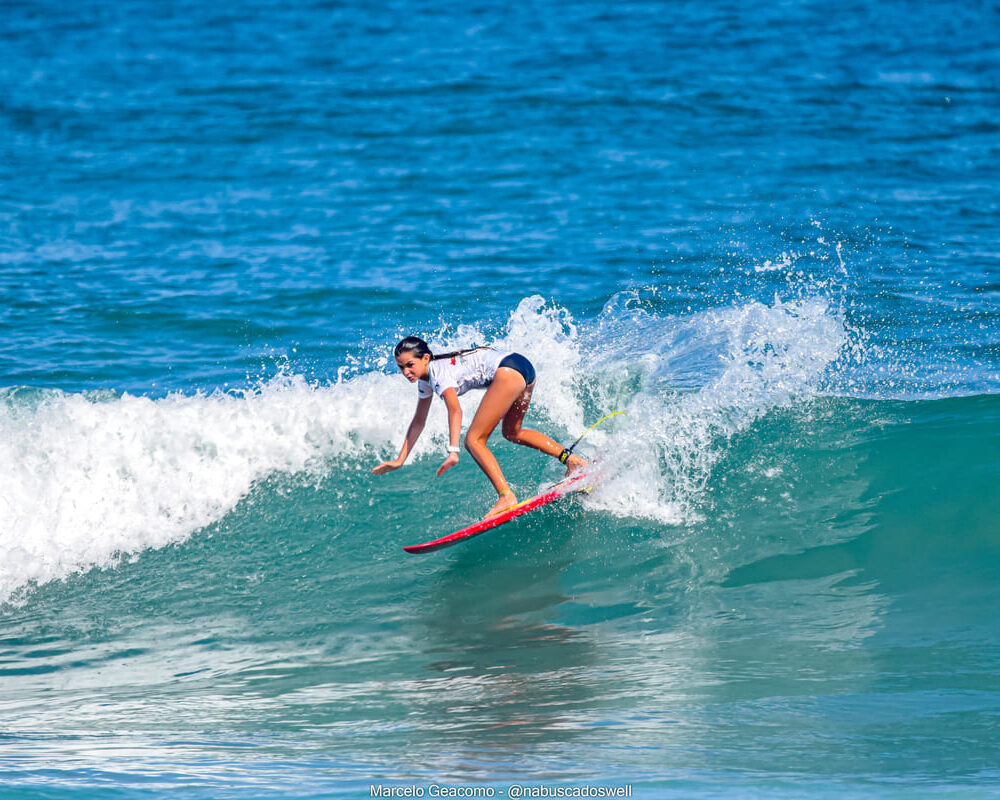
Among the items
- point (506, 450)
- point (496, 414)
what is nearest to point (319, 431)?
point (506, 450)

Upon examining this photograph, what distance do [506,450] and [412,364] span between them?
2697mm

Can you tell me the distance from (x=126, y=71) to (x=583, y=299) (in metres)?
17.4

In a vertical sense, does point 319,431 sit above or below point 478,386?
below

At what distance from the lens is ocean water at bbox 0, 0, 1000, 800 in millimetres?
5461

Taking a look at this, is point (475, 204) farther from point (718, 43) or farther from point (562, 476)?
point (718, 43)

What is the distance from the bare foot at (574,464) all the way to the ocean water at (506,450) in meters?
0.30

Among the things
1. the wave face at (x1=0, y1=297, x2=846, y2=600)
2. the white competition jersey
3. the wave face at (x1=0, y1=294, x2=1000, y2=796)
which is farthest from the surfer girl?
the wave face at (x1=0, y1=297, x2=846, y2=600)

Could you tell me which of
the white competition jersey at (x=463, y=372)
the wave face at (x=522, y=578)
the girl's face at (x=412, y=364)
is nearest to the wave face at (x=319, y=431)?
the wave face at (x=522, y=578)

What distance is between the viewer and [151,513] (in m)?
9.24

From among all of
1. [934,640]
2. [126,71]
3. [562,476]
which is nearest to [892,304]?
[562,476]

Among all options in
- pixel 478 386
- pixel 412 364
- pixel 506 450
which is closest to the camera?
pixel 412 364

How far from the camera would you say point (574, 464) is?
27.0ft

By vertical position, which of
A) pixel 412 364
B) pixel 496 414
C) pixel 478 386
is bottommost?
pixel 496 414

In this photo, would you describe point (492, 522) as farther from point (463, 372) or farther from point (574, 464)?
point (463, 372)
